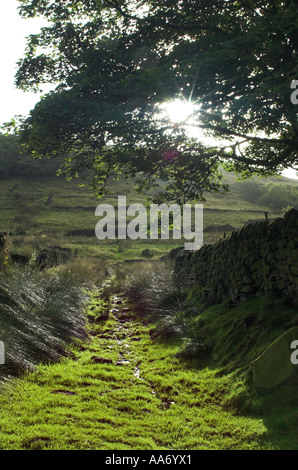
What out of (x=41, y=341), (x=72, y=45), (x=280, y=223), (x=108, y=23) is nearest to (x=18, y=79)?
(x=72, y=45)

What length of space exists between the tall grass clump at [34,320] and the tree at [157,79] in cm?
351

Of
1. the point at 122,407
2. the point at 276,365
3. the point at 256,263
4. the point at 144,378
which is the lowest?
the point at 144,378

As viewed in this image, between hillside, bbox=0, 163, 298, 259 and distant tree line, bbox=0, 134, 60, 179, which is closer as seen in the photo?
hillside, bbox=0, 163, 298, 259

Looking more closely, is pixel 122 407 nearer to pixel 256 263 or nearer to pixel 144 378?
pixel 144 378

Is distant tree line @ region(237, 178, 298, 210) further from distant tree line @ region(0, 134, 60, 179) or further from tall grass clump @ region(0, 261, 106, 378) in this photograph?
tall grass clump @ region(0, 261, 106, 378)

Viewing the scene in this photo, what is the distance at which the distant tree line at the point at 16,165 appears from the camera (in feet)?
286

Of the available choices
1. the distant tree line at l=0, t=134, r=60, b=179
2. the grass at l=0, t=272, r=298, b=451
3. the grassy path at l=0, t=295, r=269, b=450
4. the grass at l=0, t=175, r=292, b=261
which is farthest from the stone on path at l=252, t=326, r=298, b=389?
the distant tree line at l=0, t=134, r=60, b=179

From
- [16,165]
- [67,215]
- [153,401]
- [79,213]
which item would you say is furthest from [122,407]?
[16,165]

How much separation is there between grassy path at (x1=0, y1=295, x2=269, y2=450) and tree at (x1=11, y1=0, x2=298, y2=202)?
4858mm

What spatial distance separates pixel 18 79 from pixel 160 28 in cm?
410

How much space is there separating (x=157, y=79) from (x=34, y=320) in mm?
5708

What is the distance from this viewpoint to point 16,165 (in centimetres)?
8906

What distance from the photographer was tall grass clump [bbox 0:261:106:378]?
5.89 meters
